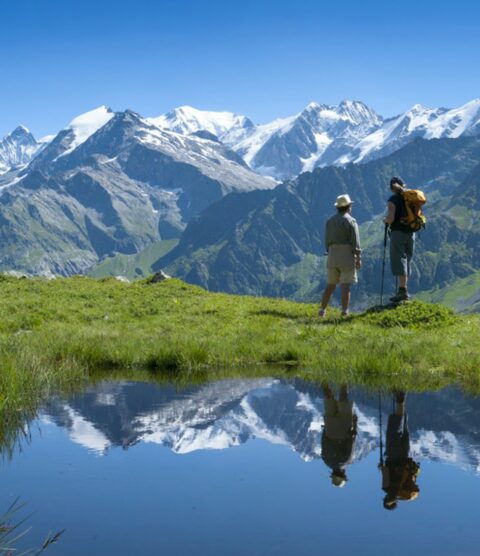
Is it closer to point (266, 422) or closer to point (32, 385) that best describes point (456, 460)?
point (266, 422)

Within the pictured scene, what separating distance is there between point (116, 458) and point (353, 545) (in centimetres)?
404

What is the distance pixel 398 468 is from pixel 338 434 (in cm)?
190

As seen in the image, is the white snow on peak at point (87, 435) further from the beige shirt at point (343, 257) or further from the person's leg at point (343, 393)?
the beige shirt at point (343, 257)

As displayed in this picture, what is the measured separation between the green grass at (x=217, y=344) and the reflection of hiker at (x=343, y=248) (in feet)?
4.71

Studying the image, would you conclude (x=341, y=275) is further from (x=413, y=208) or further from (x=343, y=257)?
(x=413, y=208)

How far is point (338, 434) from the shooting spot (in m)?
11.1

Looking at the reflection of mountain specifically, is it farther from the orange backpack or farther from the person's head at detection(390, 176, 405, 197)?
the person's head at detection(390, 176, 405, 197)

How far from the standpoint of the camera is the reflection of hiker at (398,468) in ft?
27.3

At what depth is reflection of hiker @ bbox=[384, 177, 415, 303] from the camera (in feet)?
80.4

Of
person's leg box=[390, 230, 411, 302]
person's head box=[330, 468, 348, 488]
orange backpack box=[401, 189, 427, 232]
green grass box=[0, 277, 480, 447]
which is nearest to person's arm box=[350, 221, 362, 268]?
person's leg box=[390, 230, 411, 302]

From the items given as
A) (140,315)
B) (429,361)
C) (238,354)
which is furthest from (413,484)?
(140,315)

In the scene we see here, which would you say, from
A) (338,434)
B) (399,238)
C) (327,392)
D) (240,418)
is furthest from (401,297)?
(338,434)

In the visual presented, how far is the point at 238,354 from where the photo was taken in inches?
739

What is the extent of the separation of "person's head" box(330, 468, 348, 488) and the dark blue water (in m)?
0.05
